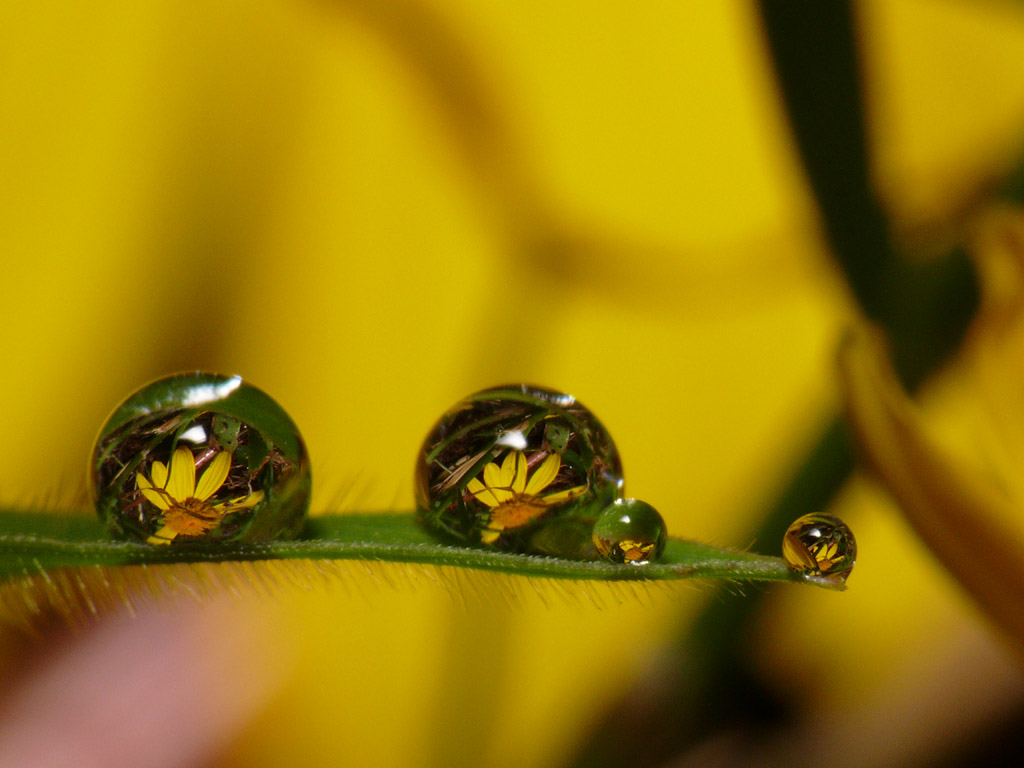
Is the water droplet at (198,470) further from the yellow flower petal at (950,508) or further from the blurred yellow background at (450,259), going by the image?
the blurred yellow background at (450,259)

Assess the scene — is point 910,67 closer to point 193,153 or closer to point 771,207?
point 771,207

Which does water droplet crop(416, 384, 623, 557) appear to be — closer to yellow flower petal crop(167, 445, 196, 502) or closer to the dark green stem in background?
yellow flower petal crop(167, 445, 196, 502)

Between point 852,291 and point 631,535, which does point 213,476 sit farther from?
point 852,291

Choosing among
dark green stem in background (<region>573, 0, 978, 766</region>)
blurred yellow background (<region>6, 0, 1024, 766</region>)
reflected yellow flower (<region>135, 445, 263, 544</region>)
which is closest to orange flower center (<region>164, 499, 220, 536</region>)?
reflected yellow flower (<region>135, 445, 263, 544</region>)

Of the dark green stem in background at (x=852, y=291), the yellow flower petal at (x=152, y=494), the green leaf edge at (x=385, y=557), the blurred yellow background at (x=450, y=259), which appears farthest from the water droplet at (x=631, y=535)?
→ the blurred yellow background at (x=450, y=259)

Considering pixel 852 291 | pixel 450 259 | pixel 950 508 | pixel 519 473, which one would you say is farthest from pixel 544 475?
pixel 450 259
